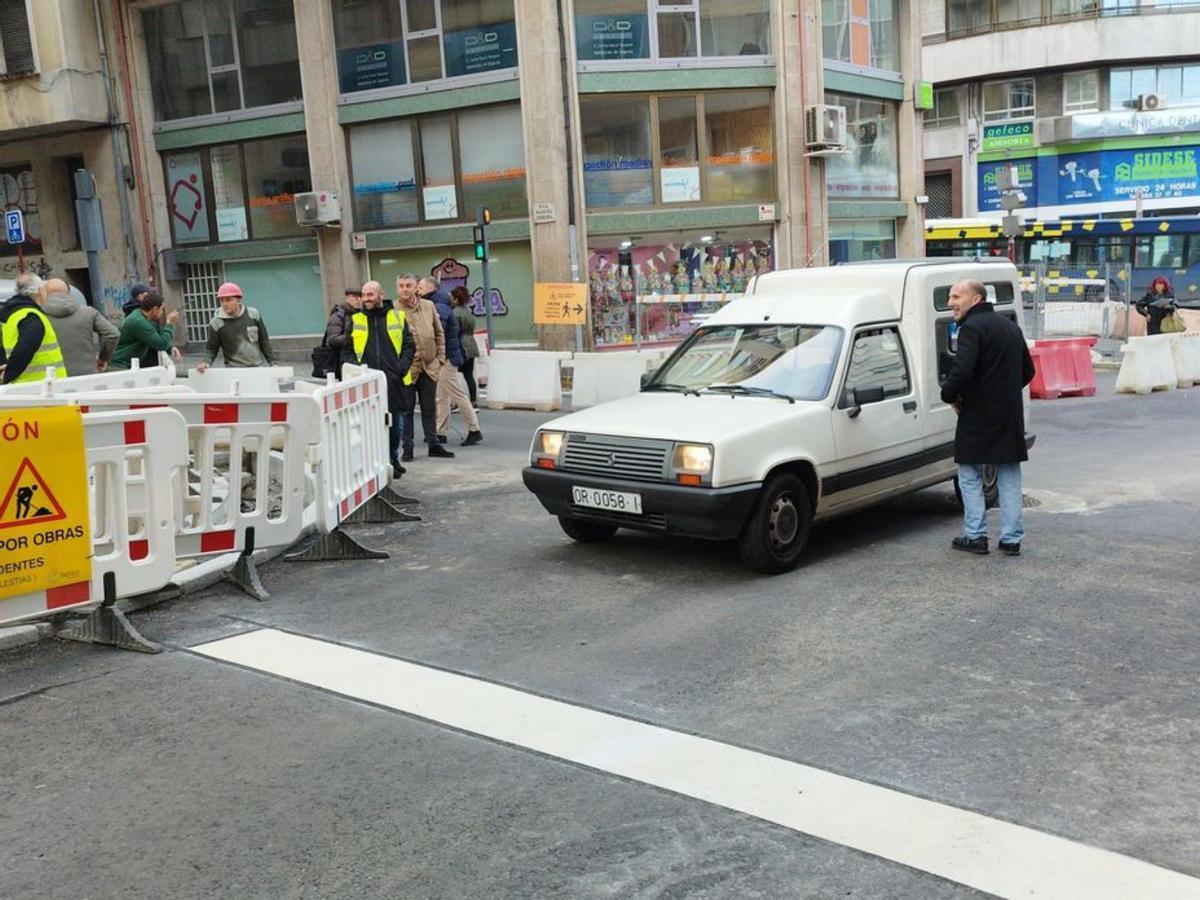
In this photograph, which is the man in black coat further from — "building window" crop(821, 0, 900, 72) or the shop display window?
"building window" crop(821, 0, 900, 72)

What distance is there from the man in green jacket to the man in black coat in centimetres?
718

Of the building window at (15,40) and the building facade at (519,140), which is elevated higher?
the building window at (15,40)

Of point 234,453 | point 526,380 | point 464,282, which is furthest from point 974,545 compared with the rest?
point 464,282

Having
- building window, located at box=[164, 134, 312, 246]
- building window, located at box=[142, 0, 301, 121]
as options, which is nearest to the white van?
building window, located at box=[164, 134, 312, 246]

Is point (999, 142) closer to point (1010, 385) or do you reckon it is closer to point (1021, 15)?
point (1021, 15)

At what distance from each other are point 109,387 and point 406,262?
14.2 m

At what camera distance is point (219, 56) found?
2447 centimetres

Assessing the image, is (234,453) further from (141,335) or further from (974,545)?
(974,545)

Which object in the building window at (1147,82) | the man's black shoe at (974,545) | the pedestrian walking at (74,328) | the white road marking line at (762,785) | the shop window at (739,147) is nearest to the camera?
the white road marking line at (762,785)

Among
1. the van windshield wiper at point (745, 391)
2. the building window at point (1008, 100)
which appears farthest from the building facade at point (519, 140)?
the building window at point (1008, 100)

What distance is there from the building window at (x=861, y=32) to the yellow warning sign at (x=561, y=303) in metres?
7.95

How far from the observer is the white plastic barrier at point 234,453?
682 centimetres

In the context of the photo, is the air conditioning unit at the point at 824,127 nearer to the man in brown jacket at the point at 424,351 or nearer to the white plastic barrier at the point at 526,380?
the white plastic barrier at the point at 526,380

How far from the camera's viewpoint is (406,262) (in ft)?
75.8
